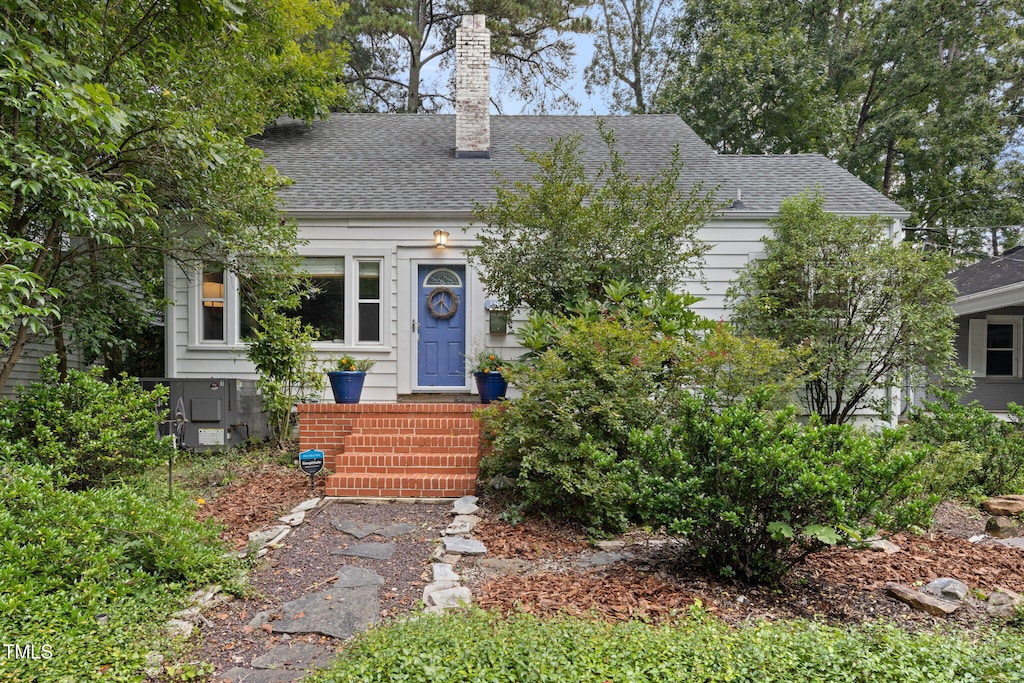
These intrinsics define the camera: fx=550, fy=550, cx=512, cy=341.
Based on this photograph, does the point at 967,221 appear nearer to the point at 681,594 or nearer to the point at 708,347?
the point at 708,347

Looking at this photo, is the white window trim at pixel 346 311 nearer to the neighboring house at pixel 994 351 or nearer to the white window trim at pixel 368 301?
the white window trim at pixel 368 301

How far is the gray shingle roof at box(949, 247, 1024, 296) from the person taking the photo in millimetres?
9672

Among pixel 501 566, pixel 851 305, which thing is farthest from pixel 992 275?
pixel 501 566

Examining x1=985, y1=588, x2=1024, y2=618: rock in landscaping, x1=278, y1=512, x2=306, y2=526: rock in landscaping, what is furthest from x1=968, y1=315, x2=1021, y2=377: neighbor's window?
x1=278, y1=512, x2=306, y2=526: rock in landscaping

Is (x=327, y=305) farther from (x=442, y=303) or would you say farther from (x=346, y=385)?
(x=346, y=385)

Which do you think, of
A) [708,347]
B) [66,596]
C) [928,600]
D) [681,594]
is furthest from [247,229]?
[928,600]

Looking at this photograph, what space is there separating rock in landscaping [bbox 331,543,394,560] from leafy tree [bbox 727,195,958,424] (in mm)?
5300

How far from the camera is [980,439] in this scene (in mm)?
5746

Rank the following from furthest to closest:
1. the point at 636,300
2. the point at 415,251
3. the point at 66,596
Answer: the point at 415,251 → the point at 636,300 → the point at 66,596

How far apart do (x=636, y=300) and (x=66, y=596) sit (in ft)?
16.5

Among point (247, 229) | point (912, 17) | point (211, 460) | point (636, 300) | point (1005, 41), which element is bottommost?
point (211, 460)

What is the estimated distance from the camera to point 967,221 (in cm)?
1433

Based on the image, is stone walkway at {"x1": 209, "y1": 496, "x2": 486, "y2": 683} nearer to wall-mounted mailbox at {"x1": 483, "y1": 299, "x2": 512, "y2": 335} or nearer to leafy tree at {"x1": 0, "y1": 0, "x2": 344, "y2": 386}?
leafy tree at {"x1": 0, "y1": 0, "x2": 344, "y2": 386}

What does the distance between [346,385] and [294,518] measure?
184cm
